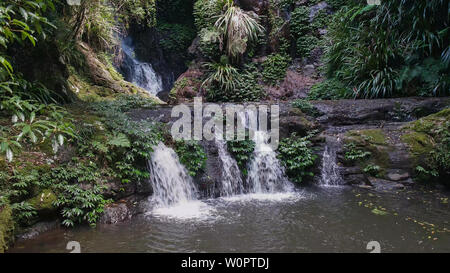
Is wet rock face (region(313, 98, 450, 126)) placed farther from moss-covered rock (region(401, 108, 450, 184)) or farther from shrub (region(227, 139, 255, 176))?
shrub (region(227, 139, 255, 176))

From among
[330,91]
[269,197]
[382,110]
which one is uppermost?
[330,91]

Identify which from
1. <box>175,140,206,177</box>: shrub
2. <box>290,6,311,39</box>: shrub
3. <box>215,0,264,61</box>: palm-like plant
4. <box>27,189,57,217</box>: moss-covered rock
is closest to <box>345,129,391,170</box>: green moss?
<box>175,140,206,177</box>: shrub

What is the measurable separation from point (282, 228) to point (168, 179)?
223 cm

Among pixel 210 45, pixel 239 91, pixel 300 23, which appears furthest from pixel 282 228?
pixel 300 23

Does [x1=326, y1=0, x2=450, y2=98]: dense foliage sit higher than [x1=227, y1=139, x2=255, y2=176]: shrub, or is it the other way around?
[x1=326, y1=0, x2=450, y2=98]: dense foliage

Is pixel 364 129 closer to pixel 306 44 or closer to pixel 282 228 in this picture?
pixel 282 228

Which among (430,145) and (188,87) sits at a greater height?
(188,87)

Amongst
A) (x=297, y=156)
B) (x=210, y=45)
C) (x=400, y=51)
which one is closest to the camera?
(x=297, y=156)

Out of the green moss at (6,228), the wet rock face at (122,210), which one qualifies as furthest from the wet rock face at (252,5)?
the green moss at (6,228)

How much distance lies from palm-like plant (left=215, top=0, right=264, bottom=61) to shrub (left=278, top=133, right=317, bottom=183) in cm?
487

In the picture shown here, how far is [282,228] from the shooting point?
365 centimetres

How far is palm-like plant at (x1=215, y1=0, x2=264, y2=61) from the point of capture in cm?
983

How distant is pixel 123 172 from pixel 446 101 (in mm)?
7217

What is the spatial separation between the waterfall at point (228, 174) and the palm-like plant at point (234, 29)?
5105 mm
